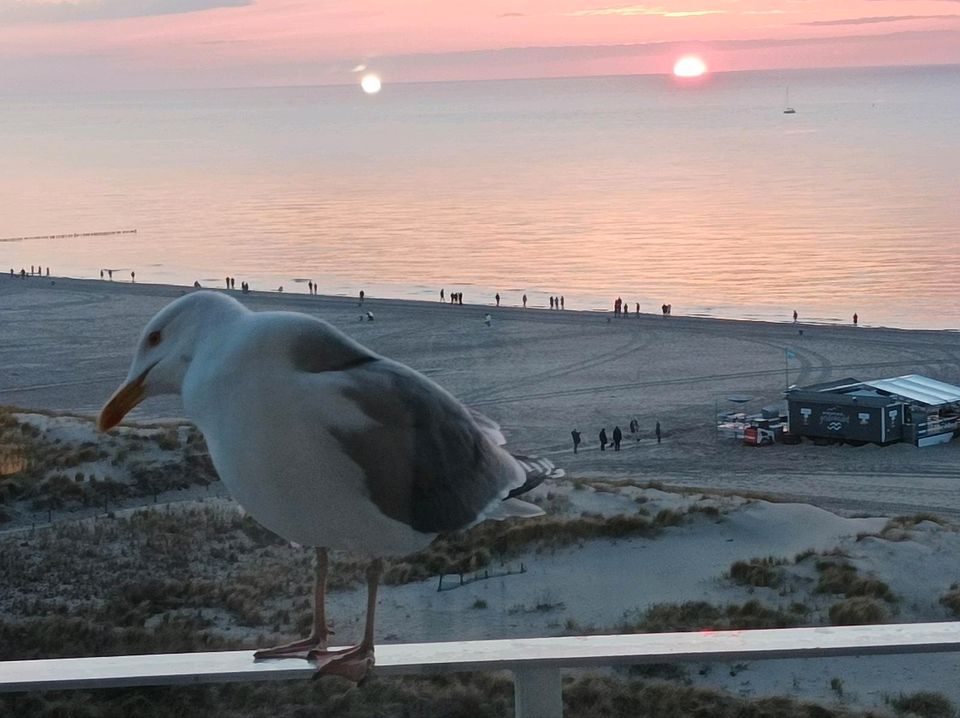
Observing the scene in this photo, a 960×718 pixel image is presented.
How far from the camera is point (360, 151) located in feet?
251

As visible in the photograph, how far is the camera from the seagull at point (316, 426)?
4.10 ft

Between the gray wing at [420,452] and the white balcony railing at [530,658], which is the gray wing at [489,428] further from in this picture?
the white balcony railing at [530,658]

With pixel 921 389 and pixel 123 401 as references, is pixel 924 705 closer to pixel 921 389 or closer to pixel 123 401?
pixel 123 401

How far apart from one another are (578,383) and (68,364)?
6144mm

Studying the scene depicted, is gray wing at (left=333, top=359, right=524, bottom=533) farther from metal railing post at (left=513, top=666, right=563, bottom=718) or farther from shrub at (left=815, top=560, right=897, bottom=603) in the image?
shrub at (left=815, top=560, right=897, bottom=603)

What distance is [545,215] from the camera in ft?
119

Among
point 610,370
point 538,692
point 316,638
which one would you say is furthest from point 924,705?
point 610,370

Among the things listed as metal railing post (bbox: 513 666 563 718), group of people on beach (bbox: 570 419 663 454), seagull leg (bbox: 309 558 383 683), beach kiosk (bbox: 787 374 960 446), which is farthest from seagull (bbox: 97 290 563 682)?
beach kiosk (bbox: 787 374 960 446)

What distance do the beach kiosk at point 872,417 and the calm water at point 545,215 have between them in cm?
713

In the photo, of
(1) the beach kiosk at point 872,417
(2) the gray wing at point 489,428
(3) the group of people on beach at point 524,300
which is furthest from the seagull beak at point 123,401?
(3) the group of people on beach at point 524,300

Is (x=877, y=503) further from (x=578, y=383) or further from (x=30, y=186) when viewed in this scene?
(x=30, y=186)

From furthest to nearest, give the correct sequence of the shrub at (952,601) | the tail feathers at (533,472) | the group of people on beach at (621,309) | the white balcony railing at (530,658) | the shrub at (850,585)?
the group of people on beach at (621,309)
the shrub at (850,585)
the shrub at (952,601)
the white balcony railing at (530,658)
the tail feathers at (533,472)

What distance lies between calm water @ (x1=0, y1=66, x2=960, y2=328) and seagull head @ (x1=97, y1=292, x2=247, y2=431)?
18.6 metres

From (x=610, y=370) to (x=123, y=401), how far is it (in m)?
14.0
